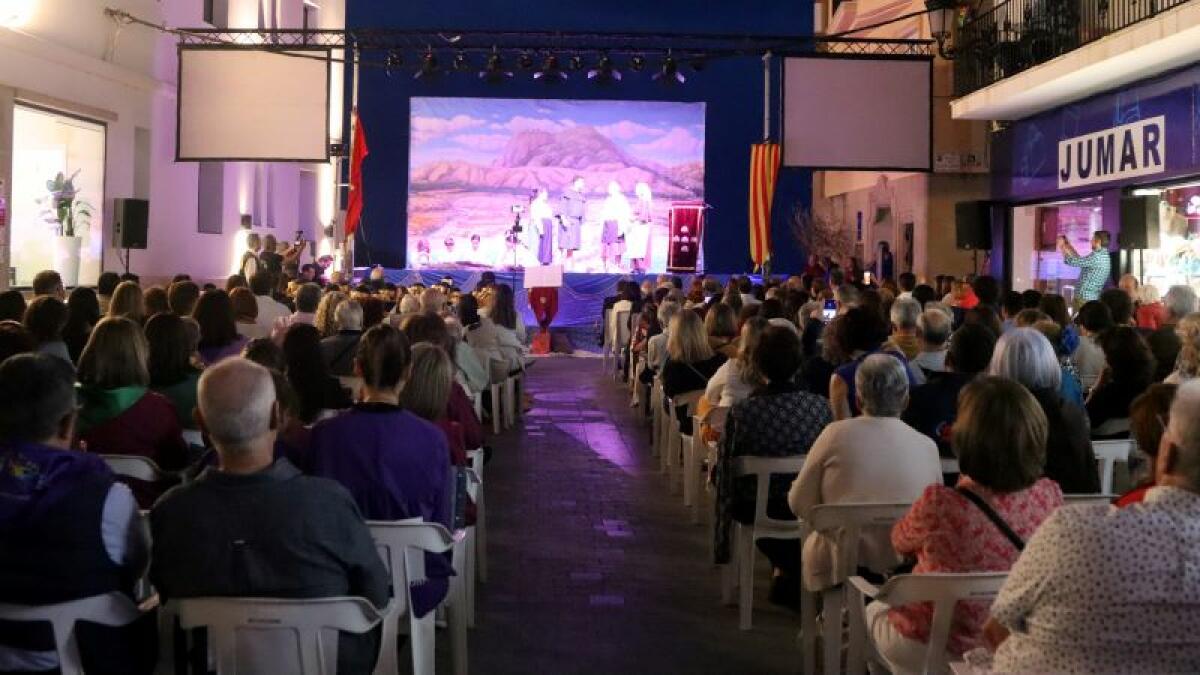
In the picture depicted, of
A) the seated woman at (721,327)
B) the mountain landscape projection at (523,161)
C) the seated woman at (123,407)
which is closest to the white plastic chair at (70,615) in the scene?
the seated woman at (123,407)

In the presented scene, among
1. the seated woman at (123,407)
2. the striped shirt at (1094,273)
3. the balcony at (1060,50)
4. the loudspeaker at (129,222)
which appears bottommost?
the seated woman at (123,407)

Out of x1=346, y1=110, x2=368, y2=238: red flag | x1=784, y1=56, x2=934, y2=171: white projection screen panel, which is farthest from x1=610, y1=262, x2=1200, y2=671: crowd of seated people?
x1=346, y1=110, x2=368, y2=238: red flag

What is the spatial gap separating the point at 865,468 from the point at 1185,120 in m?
8.82

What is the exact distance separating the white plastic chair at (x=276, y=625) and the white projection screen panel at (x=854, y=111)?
39.9 feet

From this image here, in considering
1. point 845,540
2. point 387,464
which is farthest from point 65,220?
point 845,540

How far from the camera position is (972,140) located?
64.5ft

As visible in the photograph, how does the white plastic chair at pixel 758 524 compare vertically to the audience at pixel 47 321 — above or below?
below

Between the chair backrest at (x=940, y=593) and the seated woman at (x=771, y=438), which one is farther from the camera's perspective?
the seated woman at (x=771, y=438)

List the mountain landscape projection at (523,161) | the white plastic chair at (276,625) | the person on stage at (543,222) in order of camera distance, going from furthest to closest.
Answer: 1. the mountain landscape projection at (523,161)
2. the person on stage at (543,222)
3. the white plastic chair at (276,625)

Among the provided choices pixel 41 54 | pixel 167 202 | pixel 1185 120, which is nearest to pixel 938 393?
pixel 1185 120

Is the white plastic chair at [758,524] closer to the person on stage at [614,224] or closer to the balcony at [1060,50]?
the balcony at [1060,50]

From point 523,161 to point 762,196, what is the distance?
1006cm

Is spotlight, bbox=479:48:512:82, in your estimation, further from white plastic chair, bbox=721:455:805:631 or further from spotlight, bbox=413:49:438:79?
white plastic chair, bbox=721:455:805:631

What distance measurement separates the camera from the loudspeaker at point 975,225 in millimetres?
16672
